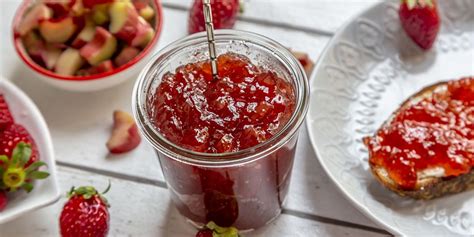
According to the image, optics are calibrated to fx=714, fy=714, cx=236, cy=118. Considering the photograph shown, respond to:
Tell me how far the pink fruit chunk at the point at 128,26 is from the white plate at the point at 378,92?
0.56 m

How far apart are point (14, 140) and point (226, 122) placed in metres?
0.70

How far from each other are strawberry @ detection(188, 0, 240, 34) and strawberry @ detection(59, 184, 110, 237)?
694 mm

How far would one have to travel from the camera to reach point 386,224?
1898mm

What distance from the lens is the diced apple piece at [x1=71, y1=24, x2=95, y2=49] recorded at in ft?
7.50

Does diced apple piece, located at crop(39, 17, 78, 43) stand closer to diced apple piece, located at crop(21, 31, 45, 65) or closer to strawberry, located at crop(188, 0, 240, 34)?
diced apple piece, located at crop(21, 31, 45, 65)

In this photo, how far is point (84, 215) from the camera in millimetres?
1904

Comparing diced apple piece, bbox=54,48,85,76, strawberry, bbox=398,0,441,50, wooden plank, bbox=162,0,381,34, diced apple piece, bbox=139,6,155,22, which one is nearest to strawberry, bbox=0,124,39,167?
diced apple piece, bbox=54,48,85,76

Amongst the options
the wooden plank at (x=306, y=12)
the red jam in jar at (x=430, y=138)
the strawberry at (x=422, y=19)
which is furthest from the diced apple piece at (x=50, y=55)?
the strawberry at (x=422, y=19)

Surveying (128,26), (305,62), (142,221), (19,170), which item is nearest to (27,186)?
(19,170)

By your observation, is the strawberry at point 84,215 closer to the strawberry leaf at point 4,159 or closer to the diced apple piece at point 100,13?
the strawberry leaf at point 4,159

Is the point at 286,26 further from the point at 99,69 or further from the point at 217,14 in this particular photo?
the point at 99,69

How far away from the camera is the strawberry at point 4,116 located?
2.09 metres

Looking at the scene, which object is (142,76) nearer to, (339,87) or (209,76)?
(209,76)

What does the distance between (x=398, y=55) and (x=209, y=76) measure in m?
0.81
